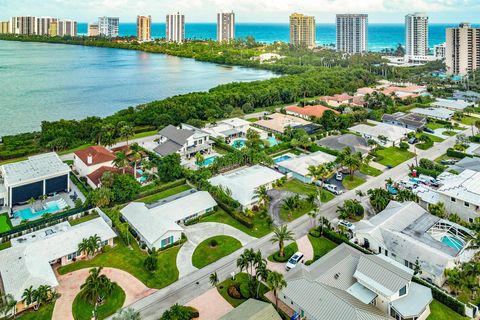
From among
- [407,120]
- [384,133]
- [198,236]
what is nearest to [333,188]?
[198,236]

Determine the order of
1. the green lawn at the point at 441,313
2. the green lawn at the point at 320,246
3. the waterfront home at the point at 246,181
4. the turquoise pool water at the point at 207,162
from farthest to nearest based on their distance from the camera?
1. the turquoise pool water at the point at 207,162
2. the waterfront home at the point at 246,181
3. the green lawn at the point at 320,246
4. the green lawn at the point at 441,313

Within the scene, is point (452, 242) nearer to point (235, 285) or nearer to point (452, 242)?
point (452, 242)

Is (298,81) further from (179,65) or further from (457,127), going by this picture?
(179,65)

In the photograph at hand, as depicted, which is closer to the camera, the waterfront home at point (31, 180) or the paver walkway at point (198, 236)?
the paver walkway at point (198, 236)

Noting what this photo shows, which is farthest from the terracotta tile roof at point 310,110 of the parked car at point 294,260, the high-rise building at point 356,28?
the high-rise building at point 356,28

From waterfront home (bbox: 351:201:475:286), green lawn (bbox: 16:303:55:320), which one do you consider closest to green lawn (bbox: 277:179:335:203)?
waterfront home (bbox: 351:201:475:286)

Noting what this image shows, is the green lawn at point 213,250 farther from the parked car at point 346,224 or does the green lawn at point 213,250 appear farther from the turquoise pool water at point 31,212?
the turquoise pool water at point 31,212

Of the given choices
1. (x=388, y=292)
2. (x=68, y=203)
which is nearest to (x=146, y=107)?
(x=68, y=203)
